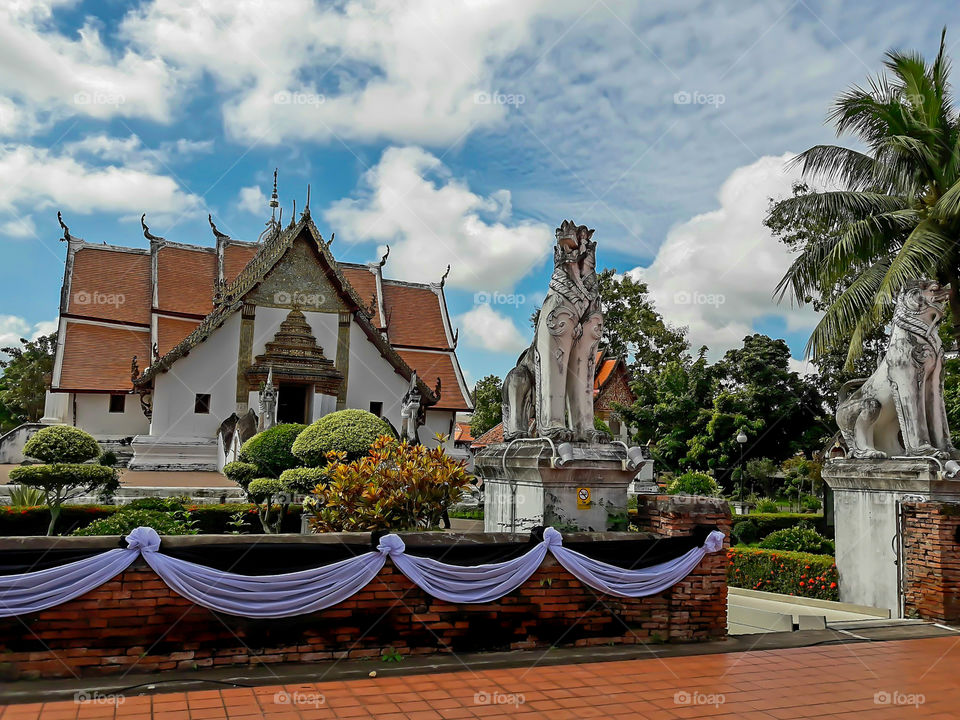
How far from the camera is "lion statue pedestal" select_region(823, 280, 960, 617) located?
8.31m

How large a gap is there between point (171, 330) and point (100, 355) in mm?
2361

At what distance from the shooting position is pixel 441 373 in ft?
102

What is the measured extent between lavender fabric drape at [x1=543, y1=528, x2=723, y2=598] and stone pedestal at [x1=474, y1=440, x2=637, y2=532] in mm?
846

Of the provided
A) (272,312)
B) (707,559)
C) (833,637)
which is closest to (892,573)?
(833,637)

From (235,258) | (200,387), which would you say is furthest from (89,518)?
(235,258)

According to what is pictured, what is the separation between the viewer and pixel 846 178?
16.5m

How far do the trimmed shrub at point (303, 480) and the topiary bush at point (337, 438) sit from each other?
119 inches

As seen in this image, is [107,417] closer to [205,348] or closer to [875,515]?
[205,348]

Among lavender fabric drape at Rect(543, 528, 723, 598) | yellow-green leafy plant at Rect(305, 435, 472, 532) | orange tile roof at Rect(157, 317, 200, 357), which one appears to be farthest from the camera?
orange tile roof at Rect(157, 317, 200, 357)

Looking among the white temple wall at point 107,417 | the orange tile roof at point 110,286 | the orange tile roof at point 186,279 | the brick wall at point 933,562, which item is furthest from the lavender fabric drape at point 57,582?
the orange tile roof at point 110,286

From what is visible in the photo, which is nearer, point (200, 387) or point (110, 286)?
point (200, 387)

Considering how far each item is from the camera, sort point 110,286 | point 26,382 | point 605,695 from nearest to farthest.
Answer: point 605,695, point 110,286, point 26,382

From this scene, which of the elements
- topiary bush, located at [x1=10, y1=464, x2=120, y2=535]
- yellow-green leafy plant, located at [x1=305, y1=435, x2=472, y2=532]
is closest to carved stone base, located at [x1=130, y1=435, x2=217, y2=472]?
topiary bush, located at [x1=10, y1=464, x2=120, y2=535]

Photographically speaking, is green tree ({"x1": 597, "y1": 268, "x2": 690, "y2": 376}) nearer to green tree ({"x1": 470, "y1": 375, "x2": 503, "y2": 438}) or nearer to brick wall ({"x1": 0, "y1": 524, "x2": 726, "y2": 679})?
green tree ({"x1": 470, "y1": 375, "x2": 503, "y2": 438})
